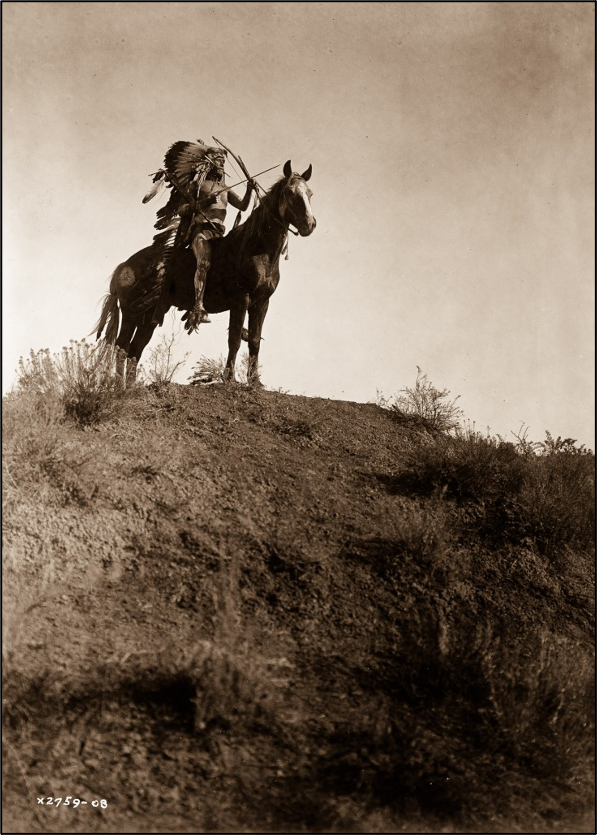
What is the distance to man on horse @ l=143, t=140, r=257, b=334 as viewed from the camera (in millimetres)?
9367

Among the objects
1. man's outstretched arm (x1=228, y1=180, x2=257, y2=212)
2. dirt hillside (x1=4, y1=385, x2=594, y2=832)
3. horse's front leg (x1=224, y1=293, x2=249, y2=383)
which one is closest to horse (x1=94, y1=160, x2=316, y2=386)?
horse's front leg (x1=224, y1=293, x2=249, y2=383)

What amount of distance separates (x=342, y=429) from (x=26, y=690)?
5.87 m

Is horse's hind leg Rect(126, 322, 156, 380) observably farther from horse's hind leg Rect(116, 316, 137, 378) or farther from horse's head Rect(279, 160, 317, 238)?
horse's head Rect(279, 160, 317, 238)

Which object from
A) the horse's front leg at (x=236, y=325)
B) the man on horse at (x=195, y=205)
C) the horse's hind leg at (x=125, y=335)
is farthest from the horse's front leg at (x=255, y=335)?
the horse's hind leg at (x=125, y=335)

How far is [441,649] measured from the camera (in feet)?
15.6

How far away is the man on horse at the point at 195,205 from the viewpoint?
9.37 metres

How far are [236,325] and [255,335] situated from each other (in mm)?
342

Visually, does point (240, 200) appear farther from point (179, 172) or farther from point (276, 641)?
point (276, 641)

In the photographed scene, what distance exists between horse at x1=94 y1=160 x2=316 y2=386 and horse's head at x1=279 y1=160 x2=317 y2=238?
0.05 feet

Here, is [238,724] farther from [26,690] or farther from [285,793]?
[26,690]

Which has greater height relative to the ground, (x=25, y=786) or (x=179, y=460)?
(x=179, y=460)

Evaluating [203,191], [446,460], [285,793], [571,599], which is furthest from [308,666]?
[203,191]

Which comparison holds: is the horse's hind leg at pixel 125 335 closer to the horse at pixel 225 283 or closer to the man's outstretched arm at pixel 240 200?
the horse at pixel 225 283

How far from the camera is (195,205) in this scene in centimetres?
964
